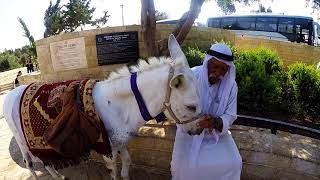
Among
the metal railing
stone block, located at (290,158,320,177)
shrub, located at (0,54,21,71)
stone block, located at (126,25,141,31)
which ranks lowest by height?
shrub, located at (0,54,21,71)

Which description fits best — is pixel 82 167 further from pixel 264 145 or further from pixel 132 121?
pixel 264 145

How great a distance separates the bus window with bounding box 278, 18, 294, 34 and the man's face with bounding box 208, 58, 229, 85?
1963cm

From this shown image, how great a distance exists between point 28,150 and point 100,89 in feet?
4.36

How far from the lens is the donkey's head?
3482 mm

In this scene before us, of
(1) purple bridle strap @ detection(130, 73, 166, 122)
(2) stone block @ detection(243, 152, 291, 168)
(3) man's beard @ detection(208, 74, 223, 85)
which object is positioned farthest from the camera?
(2) stone block @ detection(243, 152, 291, 168)

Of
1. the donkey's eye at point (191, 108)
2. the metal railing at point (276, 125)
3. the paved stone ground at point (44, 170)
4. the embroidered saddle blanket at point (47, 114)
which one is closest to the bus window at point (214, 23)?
the metal railing at point (276, 125)

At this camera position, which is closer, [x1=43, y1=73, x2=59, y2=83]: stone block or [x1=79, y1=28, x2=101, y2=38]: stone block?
[x1=79, y1=28, x2=101, y2=38]: stone block

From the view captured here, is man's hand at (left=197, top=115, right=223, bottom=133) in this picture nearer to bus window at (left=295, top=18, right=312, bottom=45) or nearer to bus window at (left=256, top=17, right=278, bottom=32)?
bus window at (left=295, top=18, right=312, bottom=45)

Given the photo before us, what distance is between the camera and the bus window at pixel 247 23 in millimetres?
23125

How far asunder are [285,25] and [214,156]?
2005 centimetres

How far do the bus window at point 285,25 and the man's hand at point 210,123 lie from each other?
19.8 metres

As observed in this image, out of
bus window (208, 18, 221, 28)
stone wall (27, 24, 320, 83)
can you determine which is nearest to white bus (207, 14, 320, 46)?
bus window (208, 18, 221, 28)

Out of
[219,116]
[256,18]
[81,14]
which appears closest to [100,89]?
[219,116]

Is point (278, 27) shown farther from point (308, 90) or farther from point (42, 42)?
point (308, 90)
